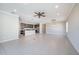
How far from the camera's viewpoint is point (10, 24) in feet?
21.1

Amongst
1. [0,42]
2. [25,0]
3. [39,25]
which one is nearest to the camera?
[25,0]

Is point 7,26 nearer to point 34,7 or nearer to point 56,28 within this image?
point 34,7

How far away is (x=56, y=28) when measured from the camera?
1339 centimetres

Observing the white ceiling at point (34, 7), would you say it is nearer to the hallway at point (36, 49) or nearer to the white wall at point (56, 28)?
the hallway at point (36, 49)

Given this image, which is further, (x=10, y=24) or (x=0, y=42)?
(x=10, y=24)

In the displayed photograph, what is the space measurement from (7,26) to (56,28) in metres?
8.54

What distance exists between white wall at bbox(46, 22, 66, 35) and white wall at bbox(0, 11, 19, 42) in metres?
7.62

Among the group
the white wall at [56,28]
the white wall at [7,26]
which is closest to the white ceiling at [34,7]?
the white wall at [7,26]

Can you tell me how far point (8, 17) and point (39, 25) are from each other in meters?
8.26

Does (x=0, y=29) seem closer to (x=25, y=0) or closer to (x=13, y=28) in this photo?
(x=13, y=28)

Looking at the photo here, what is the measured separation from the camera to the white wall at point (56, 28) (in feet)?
42.5
